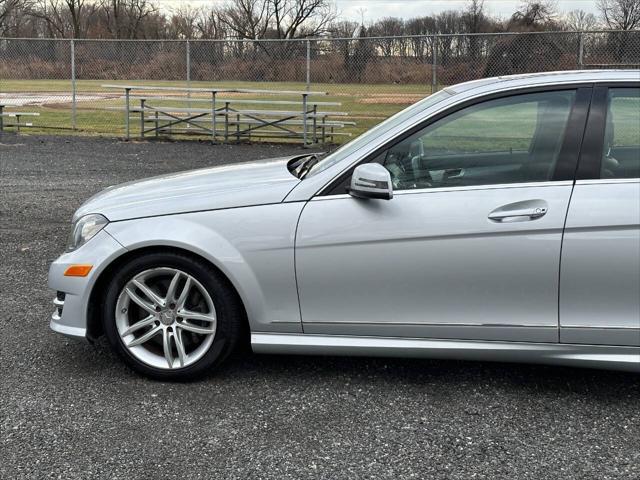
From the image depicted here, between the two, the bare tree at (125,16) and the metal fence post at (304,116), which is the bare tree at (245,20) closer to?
the bare tree at (125,16)

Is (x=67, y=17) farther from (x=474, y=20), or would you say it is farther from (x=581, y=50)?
(x=581, y=50)

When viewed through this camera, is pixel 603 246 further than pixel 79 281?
No

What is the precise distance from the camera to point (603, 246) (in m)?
3.33

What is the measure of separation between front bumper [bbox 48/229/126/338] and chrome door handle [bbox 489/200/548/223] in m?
1.87

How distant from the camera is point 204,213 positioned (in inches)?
144

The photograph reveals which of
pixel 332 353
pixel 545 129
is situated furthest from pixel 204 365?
pixel 545 129

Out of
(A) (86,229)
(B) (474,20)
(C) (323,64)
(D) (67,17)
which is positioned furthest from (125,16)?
(A) (86,229)

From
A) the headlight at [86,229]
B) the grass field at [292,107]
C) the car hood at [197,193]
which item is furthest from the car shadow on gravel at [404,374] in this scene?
the grass field at [292,107]

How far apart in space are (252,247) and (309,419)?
2.88 feet

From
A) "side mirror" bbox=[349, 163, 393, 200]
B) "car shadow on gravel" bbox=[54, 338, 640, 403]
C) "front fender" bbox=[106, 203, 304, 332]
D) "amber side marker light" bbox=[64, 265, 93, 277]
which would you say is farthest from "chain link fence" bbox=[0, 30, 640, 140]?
"amber side marker light" bbox=[64, 265, 93, 277]

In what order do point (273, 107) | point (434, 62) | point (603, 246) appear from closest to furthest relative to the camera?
point (603, 246) < point (434, 62) < point (273, 107)

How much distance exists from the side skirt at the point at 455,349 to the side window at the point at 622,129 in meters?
0.90

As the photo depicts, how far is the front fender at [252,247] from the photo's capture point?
11.8 feet

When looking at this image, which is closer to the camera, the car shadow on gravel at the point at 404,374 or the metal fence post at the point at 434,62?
the car shadow on gravel at the point at 404,374
